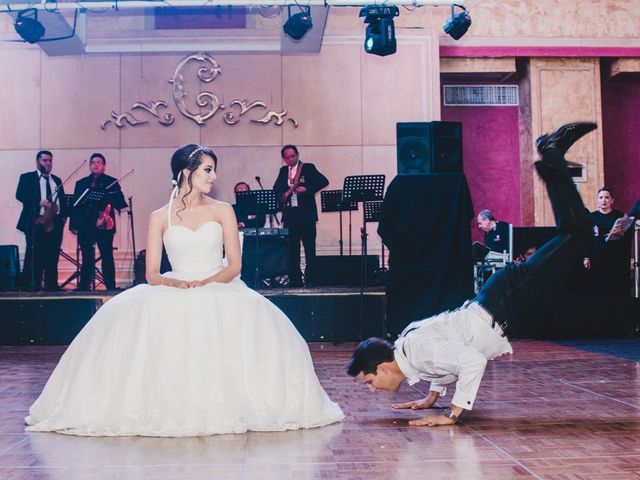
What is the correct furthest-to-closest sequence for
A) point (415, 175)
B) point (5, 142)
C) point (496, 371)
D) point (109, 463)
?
1. point (5, 142)
2. point (415, 175)
3. point (496, 371)
4. point (109, 463)

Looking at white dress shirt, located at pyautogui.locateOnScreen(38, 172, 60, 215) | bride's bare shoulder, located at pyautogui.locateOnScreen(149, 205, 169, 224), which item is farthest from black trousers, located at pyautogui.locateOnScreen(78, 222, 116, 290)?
bride's bare shoulder, located at pyautogui.locateOnScreen(149, 205, 169, 224)

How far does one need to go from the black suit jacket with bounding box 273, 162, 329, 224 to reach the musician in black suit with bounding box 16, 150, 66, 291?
8.78 ft

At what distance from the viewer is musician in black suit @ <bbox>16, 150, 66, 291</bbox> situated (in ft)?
30.1

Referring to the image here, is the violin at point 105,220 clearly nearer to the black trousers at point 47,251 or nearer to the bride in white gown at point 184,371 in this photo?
the black trousers at point 47,251

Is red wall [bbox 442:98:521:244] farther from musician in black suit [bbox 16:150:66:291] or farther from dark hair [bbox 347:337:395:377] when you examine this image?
dark hair [bbox 347:337:395:377]

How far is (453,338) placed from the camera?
357 cm

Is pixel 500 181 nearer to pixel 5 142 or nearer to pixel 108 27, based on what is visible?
pixel 108 27

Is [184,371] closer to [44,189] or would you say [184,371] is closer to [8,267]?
[44,189]

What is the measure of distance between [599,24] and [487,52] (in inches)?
73.4

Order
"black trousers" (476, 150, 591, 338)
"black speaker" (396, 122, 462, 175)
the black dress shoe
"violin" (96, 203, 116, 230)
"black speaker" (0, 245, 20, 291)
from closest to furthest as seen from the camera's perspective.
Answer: "black trousers" (476, 150, 591, 338)
the black dress shoe
"black speaker" (396, 122, 462, 175)
"violin" (96, 203, 116, 230)
"black speaker" (0, 245, 20, 291)

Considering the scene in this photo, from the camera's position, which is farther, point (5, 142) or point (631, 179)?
point (631, 179)

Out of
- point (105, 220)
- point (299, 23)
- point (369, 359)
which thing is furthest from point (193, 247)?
point (299, 23)

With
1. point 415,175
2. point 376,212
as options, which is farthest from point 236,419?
point 376,212

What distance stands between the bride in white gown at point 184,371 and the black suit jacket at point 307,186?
5.48m
